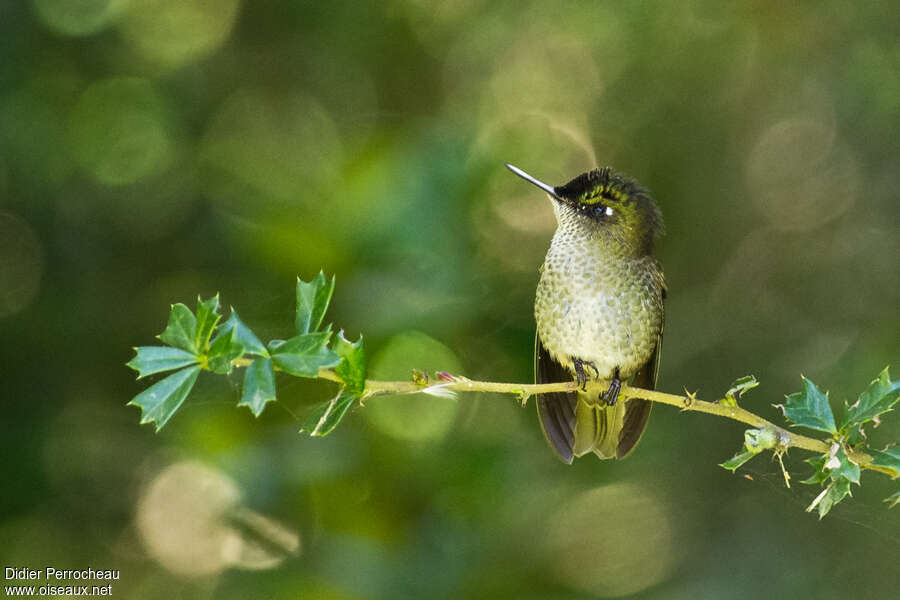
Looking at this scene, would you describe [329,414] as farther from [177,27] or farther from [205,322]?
[177,27]

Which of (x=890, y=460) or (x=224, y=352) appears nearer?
(x=224, y=352)

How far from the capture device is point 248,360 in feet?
4.85

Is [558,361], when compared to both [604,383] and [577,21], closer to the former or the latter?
[604,383]

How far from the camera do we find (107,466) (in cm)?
430

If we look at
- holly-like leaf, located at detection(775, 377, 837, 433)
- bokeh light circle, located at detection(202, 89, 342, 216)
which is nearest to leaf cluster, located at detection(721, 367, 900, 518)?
holly-like leaf, located at detection(775, 377, 837, 433)

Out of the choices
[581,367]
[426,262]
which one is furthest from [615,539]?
[581,367]

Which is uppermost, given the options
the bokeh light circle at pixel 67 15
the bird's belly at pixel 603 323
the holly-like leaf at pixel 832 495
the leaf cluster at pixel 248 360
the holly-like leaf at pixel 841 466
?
the bokeh light circle at pixel 67 15

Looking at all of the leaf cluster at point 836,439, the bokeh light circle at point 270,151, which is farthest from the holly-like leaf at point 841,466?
the bokeh light circle at point 270,151

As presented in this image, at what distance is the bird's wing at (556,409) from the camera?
2605 millimetres

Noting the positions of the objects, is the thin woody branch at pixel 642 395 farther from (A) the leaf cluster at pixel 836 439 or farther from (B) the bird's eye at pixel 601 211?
(B) the bird's eye at pixel 601 211

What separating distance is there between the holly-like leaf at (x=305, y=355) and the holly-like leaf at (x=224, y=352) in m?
0.05

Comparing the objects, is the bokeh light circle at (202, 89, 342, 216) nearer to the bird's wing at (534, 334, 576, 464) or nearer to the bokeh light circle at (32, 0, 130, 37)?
the bokeh light circle at (32, 0, 130, 37)

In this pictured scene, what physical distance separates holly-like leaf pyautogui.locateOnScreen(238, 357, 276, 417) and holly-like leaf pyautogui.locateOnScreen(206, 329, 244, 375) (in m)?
0.03

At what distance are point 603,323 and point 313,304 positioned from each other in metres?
1.20
